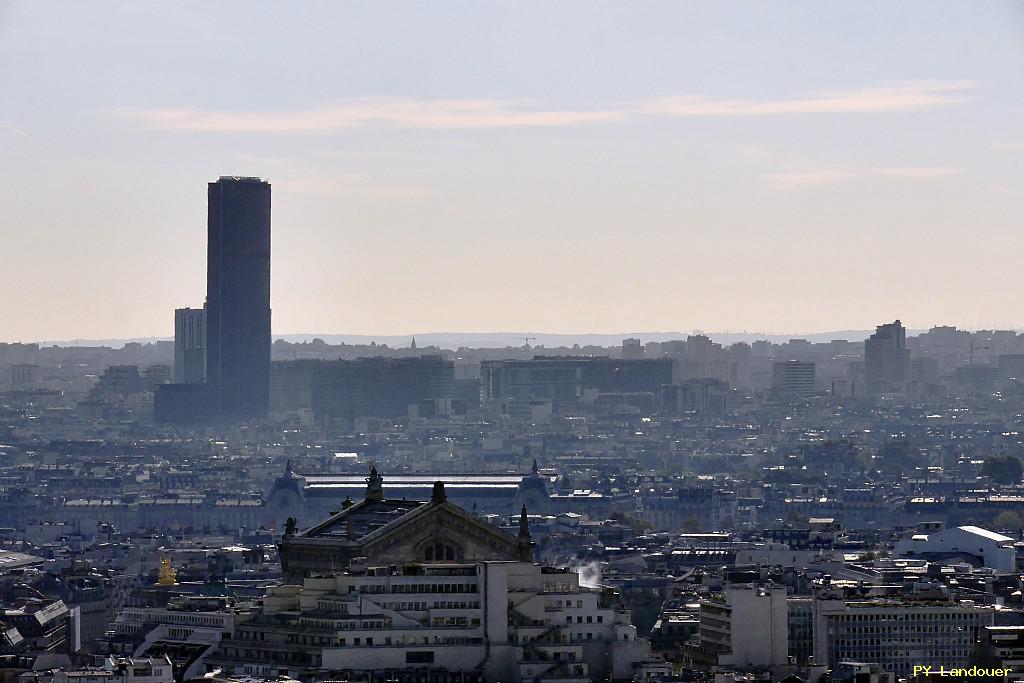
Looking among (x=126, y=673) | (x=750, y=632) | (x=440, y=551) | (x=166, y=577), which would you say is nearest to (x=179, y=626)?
(x=440, y=551)

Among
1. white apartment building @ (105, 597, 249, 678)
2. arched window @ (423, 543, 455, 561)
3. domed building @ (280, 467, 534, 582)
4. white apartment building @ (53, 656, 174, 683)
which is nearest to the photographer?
white apartment building @ (53, 656, 174, 683)

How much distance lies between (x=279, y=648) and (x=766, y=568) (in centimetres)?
4610

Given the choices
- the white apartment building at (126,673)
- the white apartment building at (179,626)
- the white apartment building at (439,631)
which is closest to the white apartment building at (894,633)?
the white apartment building at (439,631)

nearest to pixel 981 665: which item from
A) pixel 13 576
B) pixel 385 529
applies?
pixel 385 529

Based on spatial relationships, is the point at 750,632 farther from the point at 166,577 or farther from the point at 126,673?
the point at 166,577

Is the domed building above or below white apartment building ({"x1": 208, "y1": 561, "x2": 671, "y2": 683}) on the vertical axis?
above

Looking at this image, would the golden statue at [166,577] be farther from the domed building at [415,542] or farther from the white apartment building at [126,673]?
the white apartment building at [126,673]

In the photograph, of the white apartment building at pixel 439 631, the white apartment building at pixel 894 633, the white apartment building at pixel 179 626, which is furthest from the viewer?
the white apartment building at pixel 894 633

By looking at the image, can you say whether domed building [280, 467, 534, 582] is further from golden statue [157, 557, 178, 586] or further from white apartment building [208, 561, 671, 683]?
golden statue [157, 557, 178, 586]

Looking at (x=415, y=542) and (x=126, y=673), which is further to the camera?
(x=415, y=542)

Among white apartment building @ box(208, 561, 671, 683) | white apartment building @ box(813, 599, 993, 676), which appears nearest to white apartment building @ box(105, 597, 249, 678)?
white apartment building @ box(208, 561, 671, 683)

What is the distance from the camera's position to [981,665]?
321 feet

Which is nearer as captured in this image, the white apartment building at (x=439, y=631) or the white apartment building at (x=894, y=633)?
the white apartment building at (x=439, y=631)

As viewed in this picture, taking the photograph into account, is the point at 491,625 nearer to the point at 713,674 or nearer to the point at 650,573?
the point at 713,674
